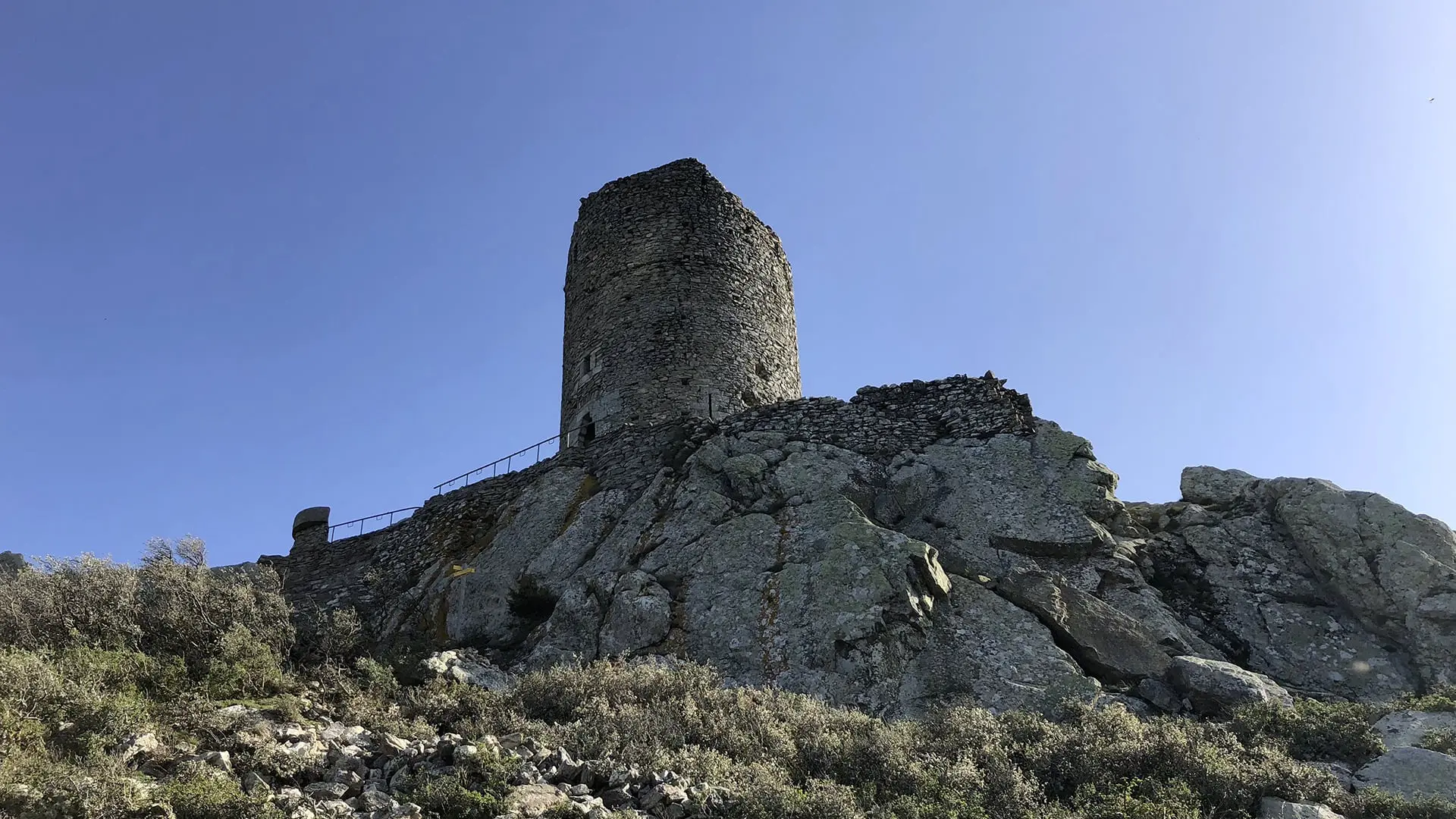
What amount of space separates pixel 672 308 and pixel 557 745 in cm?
1164

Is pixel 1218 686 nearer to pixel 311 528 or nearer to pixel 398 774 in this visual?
pixel 398 774

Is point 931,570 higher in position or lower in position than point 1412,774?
higher

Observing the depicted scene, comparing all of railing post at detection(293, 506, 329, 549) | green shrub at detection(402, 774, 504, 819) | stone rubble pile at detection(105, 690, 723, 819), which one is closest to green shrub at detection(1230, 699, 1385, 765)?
stone rubble pile at detection(105, 690, 723, 819)

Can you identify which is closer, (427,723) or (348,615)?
(427,723)

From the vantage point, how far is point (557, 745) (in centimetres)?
851

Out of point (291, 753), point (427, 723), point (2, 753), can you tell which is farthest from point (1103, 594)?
point (2, 753)

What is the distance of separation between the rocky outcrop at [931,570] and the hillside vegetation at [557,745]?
1.07 metres

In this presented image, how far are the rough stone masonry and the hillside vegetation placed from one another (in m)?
1.11

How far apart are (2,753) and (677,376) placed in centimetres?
1242

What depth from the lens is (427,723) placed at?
9.38 m

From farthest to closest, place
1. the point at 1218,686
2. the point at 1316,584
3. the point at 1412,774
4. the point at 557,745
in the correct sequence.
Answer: the point at 1316,584 < the point at 1218,686 < the point at 557,745 < the point at 1412,774

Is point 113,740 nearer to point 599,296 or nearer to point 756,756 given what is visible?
point 756,756

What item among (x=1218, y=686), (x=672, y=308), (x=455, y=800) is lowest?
(x=455, y=800)

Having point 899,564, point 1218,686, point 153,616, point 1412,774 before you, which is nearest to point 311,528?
point 153,616
